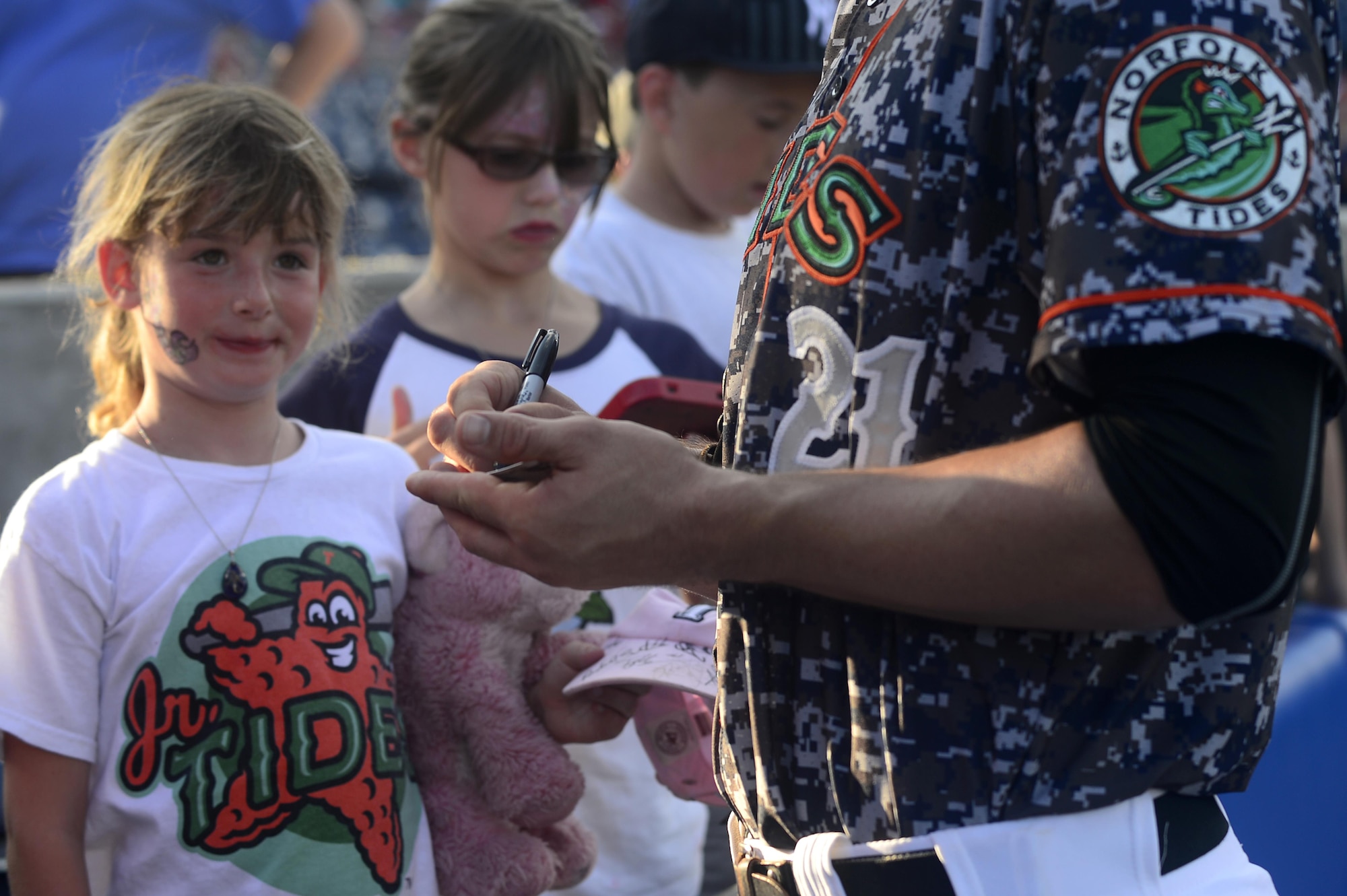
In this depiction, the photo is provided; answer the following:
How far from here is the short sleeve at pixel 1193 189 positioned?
2.85ft

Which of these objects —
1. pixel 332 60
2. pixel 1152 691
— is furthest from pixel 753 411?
pixel 332 60

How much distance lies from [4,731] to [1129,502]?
54.8 inches

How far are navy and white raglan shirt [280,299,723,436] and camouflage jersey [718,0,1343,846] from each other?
1.18 m

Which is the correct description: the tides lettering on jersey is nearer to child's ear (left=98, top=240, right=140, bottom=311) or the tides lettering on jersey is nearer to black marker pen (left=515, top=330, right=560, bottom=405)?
black marker pen (left=515, top=330, right=560, bottom=405)

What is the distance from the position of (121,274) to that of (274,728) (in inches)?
28.3

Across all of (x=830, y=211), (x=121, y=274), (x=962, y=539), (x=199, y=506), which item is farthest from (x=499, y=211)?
(x=962, y=539)

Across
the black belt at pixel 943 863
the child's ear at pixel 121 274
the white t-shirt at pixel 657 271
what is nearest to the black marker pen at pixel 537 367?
the black belt at pixel 943 863

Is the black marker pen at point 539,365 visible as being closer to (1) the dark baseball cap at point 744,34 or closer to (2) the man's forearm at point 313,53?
(1) the dark baseball cap at point 744,34

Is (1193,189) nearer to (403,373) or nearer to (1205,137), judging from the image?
(1205,137)

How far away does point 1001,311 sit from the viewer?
105 cm

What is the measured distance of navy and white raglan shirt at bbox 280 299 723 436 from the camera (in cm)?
234

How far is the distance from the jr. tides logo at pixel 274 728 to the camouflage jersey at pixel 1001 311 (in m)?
0.68

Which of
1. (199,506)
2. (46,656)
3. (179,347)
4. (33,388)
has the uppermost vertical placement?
(179,347)

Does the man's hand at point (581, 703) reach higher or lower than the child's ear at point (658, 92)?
lower
